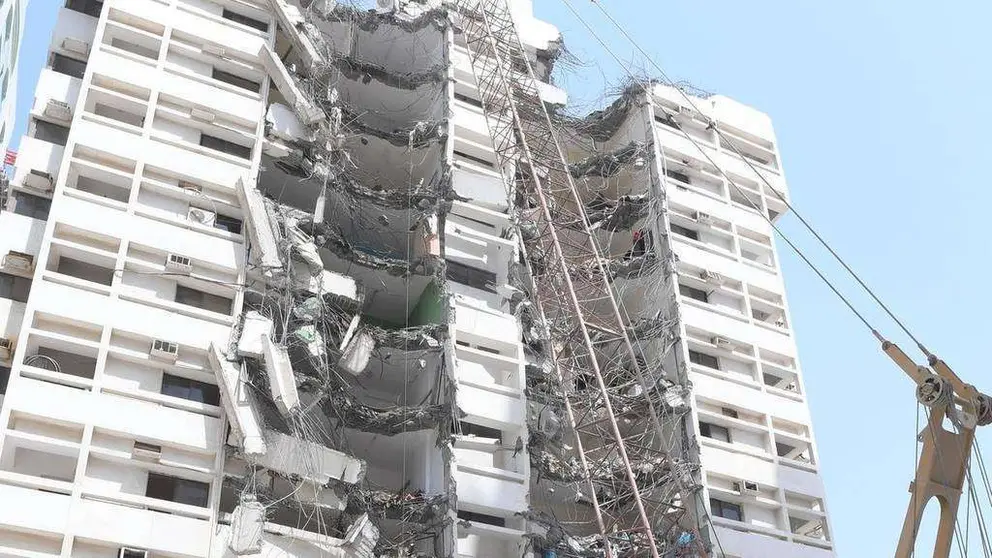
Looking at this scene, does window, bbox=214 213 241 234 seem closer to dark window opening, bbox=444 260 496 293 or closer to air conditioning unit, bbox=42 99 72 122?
air conditioning unit, bbox=42 99 72 122

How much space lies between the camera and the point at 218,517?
32.7 meters

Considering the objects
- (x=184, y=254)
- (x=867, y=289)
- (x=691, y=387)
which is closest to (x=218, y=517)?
(x=184, y=254)

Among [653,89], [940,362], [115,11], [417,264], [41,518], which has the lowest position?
[41,518]

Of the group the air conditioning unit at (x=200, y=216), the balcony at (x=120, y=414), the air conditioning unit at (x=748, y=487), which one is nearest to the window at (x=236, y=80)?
the air conditioning unit at (x=200, y=216)

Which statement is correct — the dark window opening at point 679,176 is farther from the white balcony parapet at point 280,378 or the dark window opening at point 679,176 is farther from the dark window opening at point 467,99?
the white balcony parapet at point 280,378

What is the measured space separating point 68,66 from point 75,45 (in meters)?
0.83

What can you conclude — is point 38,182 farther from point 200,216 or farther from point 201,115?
point 201,115

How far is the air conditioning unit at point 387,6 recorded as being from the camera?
51088 mm

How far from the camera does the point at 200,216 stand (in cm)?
3800

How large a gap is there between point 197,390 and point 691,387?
18434 millimetres

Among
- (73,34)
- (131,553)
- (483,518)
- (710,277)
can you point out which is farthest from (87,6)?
(710,277)

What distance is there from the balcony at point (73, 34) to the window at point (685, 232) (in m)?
24.9

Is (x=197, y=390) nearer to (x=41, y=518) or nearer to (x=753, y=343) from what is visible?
(x=41, y=518)

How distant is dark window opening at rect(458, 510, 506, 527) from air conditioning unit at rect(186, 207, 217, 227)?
13116mm
